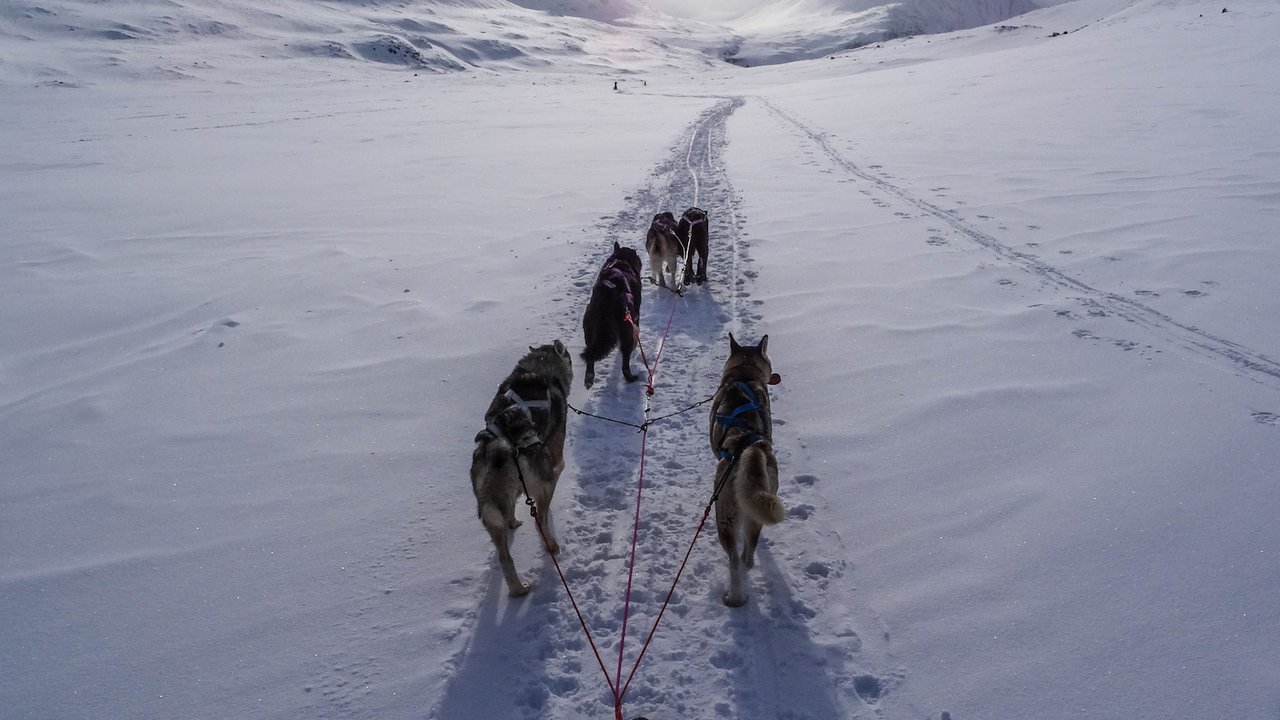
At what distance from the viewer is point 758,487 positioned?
2695mm

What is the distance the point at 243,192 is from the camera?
1134cm

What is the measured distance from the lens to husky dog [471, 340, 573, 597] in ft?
9.42

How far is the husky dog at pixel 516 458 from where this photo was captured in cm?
287

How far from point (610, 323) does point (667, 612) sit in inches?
101

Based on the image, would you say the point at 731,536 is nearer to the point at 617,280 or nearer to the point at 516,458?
the point at 516,458

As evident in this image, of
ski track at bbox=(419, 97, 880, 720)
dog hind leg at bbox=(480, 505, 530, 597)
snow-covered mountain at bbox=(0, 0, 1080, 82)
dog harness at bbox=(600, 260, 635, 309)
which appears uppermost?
snow-covered mountain at bbox=(0, 0, 1080, 82)

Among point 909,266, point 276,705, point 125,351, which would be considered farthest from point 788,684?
point 125,351

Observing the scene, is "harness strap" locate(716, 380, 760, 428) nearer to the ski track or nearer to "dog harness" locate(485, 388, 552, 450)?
the ski track

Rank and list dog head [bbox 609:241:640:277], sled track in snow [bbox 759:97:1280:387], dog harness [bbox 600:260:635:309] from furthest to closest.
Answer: dog head [bbox 609:241:640:277] → dog harness [bbox 600:260:635:309] → sled track in snow [bbox 759:97:1280:387]

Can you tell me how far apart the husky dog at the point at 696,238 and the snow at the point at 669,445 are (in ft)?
1.05

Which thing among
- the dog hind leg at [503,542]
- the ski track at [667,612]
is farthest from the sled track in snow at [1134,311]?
the dog hind leg at [503,542]

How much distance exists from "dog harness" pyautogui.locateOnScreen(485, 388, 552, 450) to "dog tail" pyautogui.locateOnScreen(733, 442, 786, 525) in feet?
3.34

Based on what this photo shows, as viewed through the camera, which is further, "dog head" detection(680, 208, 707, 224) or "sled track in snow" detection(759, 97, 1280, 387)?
"dog head" detection(680, 208, 707, 224)

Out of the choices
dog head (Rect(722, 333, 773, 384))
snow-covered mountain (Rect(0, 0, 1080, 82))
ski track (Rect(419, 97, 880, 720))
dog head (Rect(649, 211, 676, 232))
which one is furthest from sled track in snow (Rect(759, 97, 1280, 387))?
snow-covered mountain (Rect(0, 0, 1080, 82))
